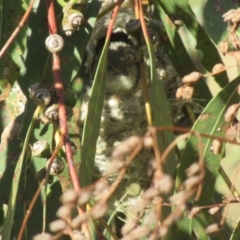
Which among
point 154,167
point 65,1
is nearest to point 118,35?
point 65,1

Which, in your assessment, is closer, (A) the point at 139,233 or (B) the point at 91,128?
(A) the point at 139,233

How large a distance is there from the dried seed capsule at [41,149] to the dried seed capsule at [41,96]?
9 cm

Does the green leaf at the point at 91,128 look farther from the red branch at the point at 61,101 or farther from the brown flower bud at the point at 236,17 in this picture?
the brown flower bud at the point at 236,17

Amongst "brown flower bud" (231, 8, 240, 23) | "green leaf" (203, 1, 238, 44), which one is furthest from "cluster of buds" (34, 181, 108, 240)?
"green leaf" (203, 1, 238, 44)

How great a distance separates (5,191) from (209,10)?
682 millimetres

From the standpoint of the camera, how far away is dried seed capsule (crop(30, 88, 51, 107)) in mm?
1698

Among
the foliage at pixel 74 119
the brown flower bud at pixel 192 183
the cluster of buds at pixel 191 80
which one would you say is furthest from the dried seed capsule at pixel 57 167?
the brown flower bud at pixel 192 183

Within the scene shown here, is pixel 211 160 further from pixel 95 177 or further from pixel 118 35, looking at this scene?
pixel 95 177

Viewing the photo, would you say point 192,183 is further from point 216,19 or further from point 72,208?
point 216,19

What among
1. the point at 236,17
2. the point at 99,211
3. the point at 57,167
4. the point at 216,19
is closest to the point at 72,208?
the point at 99,211

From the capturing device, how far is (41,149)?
175 cm

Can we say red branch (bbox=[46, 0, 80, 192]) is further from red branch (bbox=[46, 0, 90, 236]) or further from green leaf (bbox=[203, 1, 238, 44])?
green leaf (bbox=[203, 1, 238, 44])

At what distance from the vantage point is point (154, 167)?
1384 mm

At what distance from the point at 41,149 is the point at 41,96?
4.7 inches
